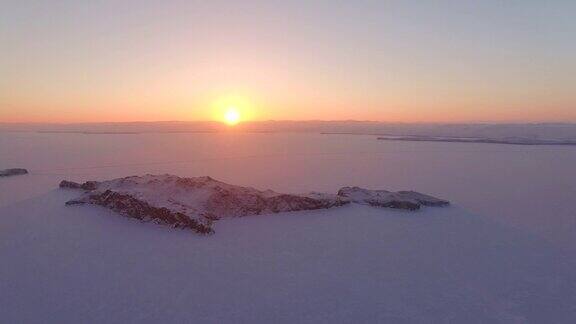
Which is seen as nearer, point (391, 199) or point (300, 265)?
point (300, 265)

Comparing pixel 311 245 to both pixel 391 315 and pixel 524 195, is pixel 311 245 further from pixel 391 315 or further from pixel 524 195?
pixel 524 195

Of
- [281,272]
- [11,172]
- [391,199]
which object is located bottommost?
[281,272]

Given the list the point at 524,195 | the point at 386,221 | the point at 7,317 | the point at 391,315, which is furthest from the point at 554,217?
the point at 7,317

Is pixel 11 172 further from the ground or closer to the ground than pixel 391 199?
further from the ground

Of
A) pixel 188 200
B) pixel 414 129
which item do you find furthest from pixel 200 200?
pixel 414 129

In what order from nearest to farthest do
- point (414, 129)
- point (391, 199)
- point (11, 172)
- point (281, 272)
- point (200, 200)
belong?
point (281, 272) < point (200, 200) < point (391, 199) < point (11, 172) < point (414, 129)

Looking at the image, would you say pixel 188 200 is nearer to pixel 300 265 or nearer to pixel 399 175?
pixel 300 265

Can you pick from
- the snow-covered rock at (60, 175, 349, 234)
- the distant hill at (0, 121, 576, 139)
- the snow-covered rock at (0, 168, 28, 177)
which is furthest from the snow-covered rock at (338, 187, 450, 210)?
the distant hill at (0, 121, 576, 139)

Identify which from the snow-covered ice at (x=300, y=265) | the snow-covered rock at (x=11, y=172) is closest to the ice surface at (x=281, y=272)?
the snow-covered ice at (x=300, y=265)

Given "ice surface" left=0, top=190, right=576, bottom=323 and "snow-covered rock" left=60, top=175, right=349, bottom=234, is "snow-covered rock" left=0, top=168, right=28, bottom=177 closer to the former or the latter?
"snow-covered rock" left=60, top=175, right=349, bottom=234

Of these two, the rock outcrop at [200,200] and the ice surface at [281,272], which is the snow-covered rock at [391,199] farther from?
the ice surface at [281,272]
